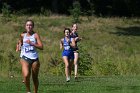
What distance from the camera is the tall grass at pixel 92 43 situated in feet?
91.4

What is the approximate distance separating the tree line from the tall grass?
20.6ft

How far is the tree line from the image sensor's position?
61281 millimetres

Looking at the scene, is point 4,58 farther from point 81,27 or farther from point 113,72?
point 81,27

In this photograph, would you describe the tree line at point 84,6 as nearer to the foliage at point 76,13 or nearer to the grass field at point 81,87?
the foliage at point 76,13

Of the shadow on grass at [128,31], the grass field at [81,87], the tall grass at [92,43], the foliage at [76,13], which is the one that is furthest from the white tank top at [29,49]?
the foliage at [76,13]

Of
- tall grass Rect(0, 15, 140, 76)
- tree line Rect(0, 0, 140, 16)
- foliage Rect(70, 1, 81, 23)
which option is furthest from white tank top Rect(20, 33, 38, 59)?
tree line Rect(0, 0, 140, 16)

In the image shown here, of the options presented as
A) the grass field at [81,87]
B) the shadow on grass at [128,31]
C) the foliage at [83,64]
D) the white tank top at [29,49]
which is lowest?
the shadow on grass at [128,31]

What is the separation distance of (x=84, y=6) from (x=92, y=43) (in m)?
21.4

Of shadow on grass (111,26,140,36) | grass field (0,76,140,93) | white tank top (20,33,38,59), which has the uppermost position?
white tank top (20,33,38,59)

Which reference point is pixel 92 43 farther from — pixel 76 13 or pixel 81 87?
pixel 81 87

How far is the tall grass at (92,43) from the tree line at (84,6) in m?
6.28

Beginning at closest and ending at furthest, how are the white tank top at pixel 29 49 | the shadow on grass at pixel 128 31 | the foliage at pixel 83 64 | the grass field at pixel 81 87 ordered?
1. the white tank top at pixel 29 49
2. the grass field at pixel 81 87
3. the foliage at pixel 83 64
4. the shadow on grass at pixel 128 31

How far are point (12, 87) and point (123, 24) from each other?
119 ft

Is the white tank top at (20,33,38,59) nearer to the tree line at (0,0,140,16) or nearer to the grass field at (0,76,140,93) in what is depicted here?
the grass field at (0,76,140,93)
